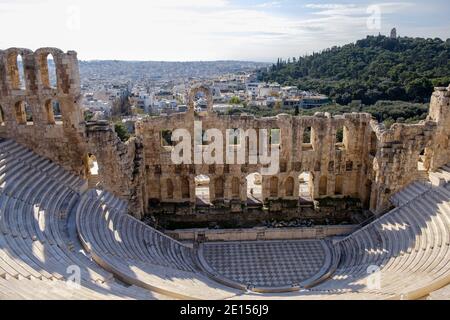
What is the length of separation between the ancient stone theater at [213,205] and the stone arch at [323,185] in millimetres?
381

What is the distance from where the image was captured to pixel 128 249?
1862 cm

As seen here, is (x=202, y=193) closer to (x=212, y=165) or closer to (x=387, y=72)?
(x=212, y=165)

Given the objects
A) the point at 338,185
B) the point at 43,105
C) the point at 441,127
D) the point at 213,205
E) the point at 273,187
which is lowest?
the point at 213,205

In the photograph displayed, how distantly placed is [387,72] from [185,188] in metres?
51.8

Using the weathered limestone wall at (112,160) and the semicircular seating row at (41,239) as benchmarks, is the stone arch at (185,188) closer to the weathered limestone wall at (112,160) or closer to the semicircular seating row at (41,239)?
the weathered limestone wall at (112,160)

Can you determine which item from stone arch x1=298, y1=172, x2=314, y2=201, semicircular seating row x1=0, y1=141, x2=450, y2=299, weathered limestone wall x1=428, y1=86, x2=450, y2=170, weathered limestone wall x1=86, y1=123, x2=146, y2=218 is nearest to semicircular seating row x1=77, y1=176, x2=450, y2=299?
semicircular seating row x1=0, y1=141, x2=450, y2=299

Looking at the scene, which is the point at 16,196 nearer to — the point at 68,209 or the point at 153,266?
the point at 68,209

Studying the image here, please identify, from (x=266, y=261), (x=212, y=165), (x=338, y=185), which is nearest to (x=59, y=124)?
(x=212, y=165)

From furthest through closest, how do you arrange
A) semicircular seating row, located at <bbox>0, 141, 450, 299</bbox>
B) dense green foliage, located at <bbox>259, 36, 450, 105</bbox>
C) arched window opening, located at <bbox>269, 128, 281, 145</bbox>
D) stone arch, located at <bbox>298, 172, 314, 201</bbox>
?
1. dense green foliage, located at <bbox>259, 36, 450, 105</bbox>
2. stone arch, located at <bbox>298, 172, 314, 201</bbox>
3. arched window opening, located at <bbox>269, 128, 281, 145</bbox>
4. semicircular seating row, located at <bbox>0, 141, 450, 299</bbox>

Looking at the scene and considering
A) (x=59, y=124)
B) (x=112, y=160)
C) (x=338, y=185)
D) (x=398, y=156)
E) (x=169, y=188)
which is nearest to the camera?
(x=112, y=160)

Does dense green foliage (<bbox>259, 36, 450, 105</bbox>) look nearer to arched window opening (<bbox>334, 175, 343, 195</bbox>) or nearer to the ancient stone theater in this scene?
arched window opening (<bbox>334, 175, 343, 195</bbox>)

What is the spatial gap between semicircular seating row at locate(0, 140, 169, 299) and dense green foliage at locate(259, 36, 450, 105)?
159ft

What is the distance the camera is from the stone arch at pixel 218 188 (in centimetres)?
2723

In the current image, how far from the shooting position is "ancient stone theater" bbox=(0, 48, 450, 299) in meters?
15.9
